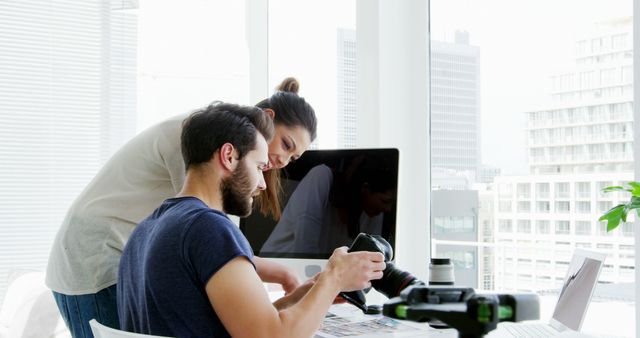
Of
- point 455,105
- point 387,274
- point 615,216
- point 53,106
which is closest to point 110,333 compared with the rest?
point 387,274

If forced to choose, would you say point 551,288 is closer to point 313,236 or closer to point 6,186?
point 313,236

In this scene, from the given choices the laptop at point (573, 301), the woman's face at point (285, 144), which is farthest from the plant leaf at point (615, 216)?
the woman's face at point (285, 144)

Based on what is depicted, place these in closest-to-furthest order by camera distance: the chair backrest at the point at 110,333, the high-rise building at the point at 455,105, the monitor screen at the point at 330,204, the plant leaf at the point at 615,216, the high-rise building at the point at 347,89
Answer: the chair backrest at the point at 110,333
the plant leaf at the point at 615,216
the monitor screen at the point at 330,204
the high-rise building at the point at 455,105
the high-rise building at the point at 347,89

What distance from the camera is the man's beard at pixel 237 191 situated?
5.05 feet

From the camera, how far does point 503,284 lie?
2.42m

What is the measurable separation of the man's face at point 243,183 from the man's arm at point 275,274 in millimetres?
500

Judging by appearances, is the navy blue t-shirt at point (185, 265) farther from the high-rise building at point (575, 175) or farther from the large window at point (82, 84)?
the large window at point (82, 84)

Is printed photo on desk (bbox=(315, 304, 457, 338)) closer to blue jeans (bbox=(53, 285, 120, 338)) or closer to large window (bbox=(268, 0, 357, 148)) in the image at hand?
blue jeans (bbox=(53, 285, 120, 338))

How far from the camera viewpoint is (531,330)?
1.80 meters

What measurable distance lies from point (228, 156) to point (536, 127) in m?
1.13

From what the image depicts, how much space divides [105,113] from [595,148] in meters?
2.21

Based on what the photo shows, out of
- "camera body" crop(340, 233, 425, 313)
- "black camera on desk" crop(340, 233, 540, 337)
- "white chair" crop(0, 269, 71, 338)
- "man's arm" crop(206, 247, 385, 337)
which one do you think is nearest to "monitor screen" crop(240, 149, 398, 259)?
"camera body" crop(340, 233, 425, 313)

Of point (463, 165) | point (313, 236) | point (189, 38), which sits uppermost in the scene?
point (189, 38)

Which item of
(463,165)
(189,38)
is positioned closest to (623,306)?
(463,165)
